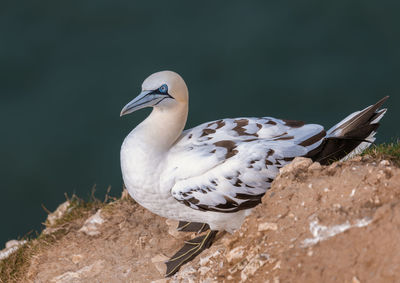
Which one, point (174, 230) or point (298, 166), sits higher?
point (298, 166)

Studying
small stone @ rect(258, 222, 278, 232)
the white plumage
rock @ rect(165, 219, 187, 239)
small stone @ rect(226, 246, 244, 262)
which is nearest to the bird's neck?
the white plumage

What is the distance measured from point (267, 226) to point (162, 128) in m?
1.95

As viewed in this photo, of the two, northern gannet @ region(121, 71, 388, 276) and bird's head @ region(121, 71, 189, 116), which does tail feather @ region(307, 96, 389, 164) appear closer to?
northern gannet @ region(121, 71, 388, 276)

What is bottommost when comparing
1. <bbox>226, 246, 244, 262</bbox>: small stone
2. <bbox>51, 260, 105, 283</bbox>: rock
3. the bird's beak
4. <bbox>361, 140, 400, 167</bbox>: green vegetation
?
<bbox>51, 260, 105, 283</bbox>: rock

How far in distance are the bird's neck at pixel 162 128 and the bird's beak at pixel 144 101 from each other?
197mm

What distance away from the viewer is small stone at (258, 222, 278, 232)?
4746mm

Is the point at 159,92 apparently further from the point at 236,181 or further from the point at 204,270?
the point at 204,270

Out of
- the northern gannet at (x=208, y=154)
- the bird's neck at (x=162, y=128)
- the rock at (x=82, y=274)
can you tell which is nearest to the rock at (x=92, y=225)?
the rock at (x=82, y=274)

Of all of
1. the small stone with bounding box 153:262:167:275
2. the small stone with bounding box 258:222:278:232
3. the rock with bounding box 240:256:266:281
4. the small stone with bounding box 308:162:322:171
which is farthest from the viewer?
the small stone with bounding box 153:262:167:275

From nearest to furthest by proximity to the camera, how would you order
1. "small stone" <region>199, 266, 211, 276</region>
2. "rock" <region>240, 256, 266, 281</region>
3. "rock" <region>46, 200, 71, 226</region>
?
"rock" <region>240, 256, 266, 281</region> < "small stone" <region>199, 266, 211, 276</region> < "rock" <region>46, 200, 71, 226</region>

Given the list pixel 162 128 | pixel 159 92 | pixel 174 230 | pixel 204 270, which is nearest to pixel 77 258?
pixel 174 230

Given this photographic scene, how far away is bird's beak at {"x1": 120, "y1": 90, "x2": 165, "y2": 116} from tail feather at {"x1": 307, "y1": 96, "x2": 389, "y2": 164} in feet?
5.53

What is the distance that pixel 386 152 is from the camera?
6113mm

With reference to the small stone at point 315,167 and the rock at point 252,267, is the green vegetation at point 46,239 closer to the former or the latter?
the rock at point 252,267
